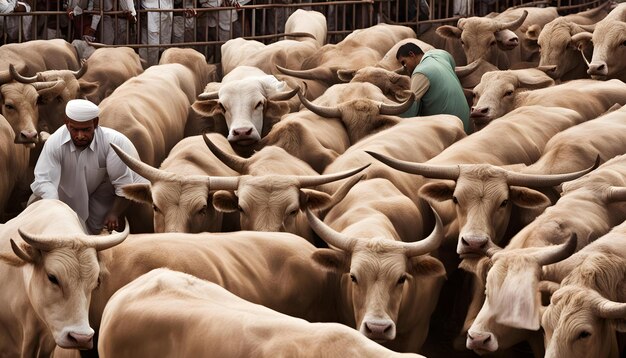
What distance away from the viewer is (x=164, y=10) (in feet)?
59.7

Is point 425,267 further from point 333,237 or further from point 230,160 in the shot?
point 230,160

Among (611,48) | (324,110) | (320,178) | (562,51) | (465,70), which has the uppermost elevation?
(611,48)

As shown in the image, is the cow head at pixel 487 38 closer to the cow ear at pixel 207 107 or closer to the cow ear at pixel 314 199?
the cow ear at pixel 207 107

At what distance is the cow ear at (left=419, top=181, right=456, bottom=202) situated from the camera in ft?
36.3

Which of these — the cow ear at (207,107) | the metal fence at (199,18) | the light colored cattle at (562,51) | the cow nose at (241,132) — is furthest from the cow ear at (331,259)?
the metal fence at (199,18)

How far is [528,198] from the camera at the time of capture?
1091 centimetres

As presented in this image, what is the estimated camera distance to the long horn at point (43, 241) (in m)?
8.62

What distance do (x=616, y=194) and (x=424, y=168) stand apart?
1.46 meters

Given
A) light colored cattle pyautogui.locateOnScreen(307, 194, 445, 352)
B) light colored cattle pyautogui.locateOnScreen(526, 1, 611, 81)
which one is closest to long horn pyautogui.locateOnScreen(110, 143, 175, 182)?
light colored cattle pyautogui.locateOnScreen(307, 194, 445, 352)

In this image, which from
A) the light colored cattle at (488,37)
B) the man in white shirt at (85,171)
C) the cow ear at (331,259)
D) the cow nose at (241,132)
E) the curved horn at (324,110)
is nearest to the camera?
the cow ear at (331,259)

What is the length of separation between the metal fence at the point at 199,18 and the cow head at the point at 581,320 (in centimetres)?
1011

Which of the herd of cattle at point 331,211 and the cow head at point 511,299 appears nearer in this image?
the herd of cattle at point 331,211

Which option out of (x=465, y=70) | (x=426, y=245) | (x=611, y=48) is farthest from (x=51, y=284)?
(x=611, y=48)

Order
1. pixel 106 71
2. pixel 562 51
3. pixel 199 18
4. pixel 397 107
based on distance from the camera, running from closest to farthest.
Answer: pixel 397 107 → pixel 106 71 → pixel 562 51 → pixel 199 18
